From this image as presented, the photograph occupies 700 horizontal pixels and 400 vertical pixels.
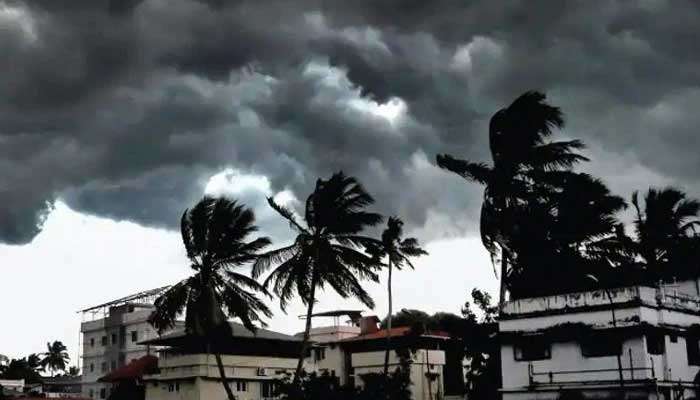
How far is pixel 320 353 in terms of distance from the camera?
64938mm

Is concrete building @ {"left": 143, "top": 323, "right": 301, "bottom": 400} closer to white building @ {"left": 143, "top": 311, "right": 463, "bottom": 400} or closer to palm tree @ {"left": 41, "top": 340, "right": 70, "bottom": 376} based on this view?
white building @ {"left": 143, "top": 311, "right": 463, "bottom": 400}

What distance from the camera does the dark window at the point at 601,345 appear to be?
36.3m

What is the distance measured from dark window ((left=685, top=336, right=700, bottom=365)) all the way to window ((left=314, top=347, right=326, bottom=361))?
3195 centimetres

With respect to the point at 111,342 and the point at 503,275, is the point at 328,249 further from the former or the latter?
the point at 111,342

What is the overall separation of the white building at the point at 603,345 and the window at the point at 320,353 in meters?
26.7

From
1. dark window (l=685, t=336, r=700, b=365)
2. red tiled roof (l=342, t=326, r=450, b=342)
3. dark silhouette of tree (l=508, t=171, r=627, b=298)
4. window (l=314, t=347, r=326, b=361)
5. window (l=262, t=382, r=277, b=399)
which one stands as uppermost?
dark silhouette of tree (l=508, t=171, r=627, b=298)

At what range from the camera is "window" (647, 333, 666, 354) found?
35.9m

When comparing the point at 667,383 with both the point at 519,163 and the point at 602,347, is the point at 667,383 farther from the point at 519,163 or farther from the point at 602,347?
the point at 519,163

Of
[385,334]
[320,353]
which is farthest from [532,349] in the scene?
[320,353]

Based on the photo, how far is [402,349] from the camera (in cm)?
5506

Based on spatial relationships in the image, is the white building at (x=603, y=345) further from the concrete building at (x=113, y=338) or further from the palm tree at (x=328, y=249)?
the concrete building at (x=113, y=338)

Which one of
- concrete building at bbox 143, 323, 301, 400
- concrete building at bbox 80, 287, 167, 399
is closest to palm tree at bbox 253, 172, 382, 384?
concrete building at bbox 143, 323, 301, 400

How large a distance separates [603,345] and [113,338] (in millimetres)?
60354

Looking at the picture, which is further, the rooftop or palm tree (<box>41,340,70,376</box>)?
palm tree (<box>41,340,70,376</box>)
